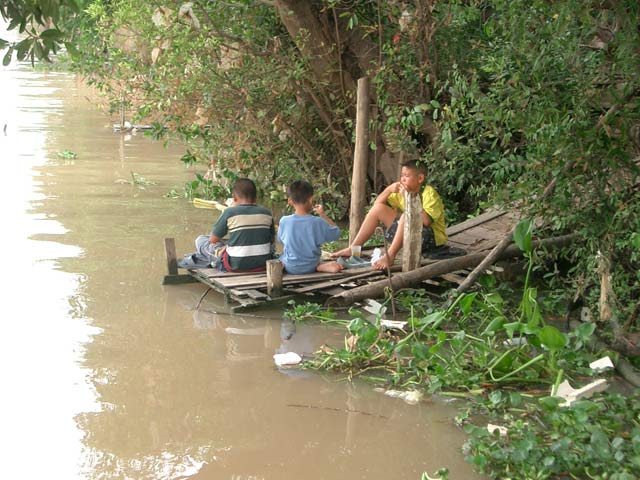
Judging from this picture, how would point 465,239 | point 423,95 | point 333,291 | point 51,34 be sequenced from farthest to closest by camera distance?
point 423,95 → point 465,239 → point 333,291 → point 51,34

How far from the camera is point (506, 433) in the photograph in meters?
4.72

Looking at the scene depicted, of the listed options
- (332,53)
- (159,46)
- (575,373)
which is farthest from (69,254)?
(575,373)

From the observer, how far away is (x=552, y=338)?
17.4 ft

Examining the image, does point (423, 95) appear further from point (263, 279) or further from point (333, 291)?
point (263, 279)

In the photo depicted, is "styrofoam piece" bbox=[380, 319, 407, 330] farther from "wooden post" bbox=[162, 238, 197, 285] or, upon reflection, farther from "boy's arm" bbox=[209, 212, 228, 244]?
"wooden post" bbox=[162, 238, 197, 285]

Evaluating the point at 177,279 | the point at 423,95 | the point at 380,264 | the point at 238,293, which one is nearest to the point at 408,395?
the point at 238,293

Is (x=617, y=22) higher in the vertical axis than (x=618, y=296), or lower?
higher

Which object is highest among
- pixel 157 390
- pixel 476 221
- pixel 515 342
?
pixel 476 221

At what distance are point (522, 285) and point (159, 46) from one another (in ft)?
16.5

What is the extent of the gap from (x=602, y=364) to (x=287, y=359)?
2139mm

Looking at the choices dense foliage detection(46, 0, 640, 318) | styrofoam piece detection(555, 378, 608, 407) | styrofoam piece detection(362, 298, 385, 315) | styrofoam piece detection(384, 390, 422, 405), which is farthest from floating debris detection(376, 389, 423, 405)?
dense foliage detection(46, 0, 640, 318)

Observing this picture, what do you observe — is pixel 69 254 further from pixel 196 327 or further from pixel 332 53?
pixel 332 53

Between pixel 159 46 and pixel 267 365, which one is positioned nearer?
pixel 267 365

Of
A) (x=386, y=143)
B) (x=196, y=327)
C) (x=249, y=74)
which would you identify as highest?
(x=249, y=74)
